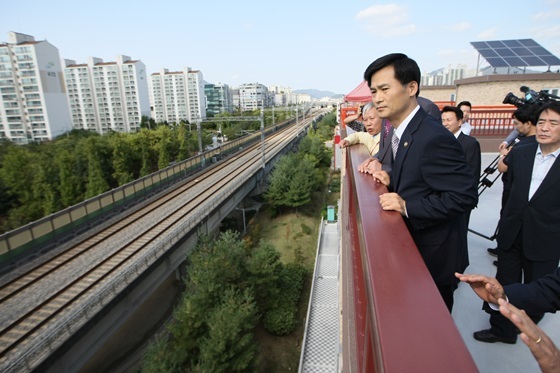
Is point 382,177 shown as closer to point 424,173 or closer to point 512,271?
point 424,173

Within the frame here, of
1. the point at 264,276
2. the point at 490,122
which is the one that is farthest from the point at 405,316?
the point at 264,276

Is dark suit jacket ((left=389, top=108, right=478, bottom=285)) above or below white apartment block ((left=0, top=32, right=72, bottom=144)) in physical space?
below

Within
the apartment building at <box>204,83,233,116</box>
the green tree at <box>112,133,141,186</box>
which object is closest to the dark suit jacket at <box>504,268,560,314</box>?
the green tree at <box>112,133,141,186</box>

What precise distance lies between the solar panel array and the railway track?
758 inches

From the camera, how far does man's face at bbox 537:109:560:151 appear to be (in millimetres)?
2762

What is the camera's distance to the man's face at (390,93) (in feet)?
6.54

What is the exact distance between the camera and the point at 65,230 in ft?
49.3

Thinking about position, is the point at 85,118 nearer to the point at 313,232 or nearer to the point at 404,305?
the point at 313,232

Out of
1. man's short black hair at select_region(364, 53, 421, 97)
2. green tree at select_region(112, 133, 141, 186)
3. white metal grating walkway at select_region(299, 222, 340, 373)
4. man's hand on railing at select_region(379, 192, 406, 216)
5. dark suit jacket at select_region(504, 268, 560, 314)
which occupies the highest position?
man's short black hair at select_region(364, 53, 421, 97)

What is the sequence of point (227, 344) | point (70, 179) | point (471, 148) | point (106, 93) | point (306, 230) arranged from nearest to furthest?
point (471, 148)
point (227, 344)
point (306, 230)
point (70, 179)
point (106, 93)

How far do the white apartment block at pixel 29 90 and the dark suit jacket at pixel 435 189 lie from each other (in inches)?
2683

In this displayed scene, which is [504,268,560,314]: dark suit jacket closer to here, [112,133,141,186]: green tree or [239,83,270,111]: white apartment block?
[112,133,141,186]: green tree

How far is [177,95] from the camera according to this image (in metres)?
87.5

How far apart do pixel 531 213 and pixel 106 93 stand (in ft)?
252
